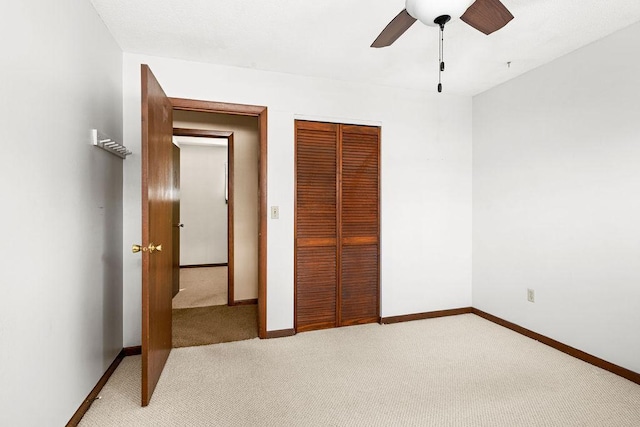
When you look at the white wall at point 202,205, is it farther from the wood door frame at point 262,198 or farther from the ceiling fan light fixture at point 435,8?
the ceiling fan light fixture at point 435,8

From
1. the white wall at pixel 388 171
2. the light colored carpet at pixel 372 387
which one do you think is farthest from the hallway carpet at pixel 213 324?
the white wall at pixel 388 171

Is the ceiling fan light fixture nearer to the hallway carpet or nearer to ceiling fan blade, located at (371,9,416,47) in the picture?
ceiling fan blade, located at (371,9,416,47)

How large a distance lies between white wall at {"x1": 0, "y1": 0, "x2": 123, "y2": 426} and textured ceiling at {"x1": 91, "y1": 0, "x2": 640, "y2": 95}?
41 cm

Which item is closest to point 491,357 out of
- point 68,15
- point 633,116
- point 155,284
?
point 633,116

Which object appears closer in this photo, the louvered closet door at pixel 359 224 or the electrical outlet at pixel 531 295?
the electrical outlet at pixel 531 295

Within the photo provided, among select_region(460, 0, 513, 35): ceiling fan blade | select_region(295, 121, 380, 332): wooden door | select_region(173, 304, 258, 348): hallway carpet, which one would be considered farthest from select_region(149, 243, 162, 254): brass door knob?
select_region(460, 0, 513, 35): ceiling fan blade

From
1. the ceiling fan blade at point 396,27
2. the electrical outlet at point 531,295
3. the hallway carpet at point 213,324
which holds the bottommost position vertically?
the hallway carpet at point 213,324

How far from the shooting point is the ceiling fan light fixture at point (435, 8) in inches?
58.5

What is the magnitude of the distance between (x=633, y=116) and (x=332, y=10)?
2.14m

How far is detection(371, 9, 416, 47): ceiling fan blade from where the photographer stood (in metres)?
1.69

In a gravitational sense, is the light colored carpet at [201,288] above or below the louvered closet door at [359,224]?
below

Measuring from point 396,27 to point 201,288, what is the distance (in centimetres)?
420

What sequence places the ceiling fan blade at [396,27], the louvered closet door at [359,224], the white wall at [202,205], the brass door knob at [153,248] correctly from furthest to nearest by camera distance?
the white wall at [202,205] < the louvered closet door at [359,224] < the brass door knob at [153,248] < the ceiling fan blade at [396,27]

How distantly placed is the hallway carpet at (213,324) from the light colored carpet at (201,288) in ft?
0.86
